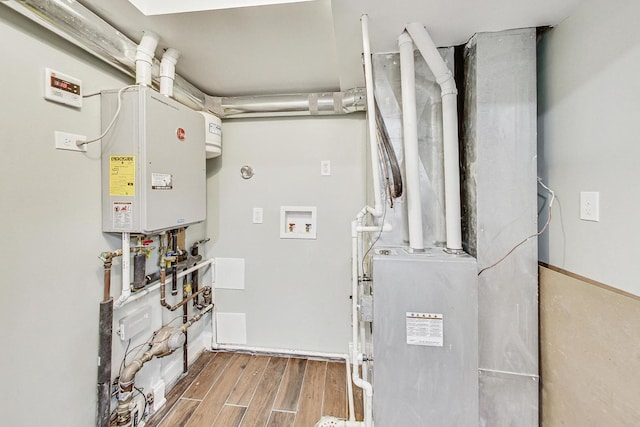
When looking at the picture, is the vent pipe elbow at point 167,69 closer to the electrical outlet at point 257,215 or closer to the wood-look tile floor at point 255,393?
the electrical outlet at point 257,215

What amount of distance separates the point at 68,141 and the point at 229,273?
1.50 m

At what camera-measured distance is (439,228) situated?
1331 millimetres

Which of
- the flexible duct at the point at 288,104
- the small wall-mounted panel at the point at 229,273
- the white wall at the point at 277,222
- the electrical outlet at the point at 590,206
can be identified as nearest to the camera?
the electrical outlet at the point at 590,206

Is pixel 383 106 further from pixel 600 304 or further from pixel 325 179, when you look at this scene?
pixel 600 304

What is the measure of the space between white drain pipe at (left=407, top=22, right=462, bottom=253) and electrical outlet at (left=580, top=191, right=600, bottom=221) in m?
0.45

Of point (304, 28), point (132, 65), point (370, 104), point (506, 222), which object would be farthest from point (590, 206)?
point (132, 65)

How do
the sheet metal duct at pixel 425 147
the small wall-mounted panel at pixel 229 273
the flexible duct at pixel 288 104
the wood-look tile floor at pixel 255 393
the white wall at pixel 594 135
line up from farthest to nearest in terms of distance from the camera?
the small wall-mounted panel at pixel 229 273 < the flexible duct at pixel 288 104 < the wood-look tile floor at pixel 255 393 < the sheet metal duct at pixel 425 147 < the white wall at pixel 594 135

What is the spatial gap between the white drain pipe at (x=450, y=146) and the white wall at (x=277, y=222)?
974mm

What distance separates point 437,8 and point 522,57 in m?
0.50

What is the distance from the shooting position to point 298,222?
2289 millimetres

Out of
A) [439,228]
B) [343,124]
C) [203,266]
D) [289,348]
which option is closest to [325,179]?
[343,124]

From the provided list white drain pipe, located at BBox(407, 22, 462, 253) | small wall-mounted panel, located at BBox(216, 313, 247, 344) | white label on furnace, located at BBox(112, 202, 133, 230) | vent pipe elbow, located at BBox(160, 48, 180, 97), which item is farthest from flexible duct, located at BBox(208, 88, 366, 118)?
small wall-mounted panel, located at BBox(216, 313, 247, 344)

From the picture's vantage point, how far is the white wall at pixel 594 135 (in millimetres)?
880

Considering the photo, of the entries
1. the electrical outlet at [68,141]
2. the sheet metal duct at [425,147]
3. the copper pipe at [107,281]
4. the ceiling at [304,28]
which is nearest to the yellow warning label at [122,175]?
the electrical outlet at [68,141]
